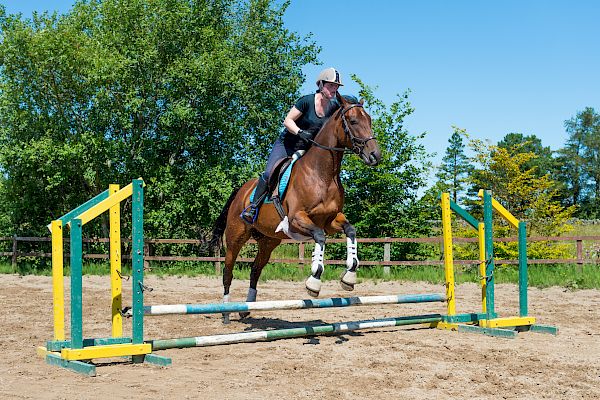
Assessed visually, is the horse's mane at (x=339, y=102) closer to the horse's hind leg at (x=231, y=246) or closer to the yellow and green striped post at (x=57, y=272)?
the horse's hind leg at (x=231, y=246)

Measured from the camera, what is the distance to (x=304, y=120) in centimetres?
712

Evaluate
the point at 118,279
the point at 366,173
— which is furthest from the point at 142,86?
the point at 118,279

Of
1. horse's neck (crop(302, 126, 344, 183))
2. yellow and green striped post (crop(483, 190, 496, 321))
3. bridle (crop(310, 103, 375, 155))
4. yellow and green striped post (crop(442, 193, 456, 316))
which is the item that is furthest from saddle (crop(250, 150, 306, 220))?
yellow and green striped post (crop(483, 190, 496, 321))

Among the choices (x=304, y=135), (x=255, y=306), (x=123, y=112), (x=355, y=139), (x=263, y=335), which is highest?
(x=123, y=112)

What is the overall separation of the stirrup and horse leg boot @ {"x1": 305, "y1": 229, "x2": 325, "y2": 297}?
5.08ft

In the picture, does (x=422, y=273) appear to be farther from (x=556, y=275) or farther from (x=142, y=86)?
(x=142, y=86)

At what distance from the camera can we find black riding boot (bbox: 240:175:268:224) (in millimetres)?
7484

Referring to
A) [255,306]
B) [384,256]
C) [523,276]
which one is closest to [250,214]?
[255,306]

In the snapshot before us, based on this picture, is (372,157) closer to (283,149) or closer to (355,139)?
(355,139)

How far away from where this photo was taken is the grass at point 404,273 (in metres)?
13.6

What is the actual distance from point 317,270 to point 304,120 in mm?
1997

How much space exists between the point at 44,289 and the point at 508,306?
9.70 metres

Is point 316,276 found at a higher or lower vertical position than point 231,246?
lower

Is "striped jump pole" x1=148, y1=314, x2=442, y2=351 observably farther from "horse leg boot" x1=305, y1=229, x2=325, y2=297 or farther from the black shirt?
the black shirt
